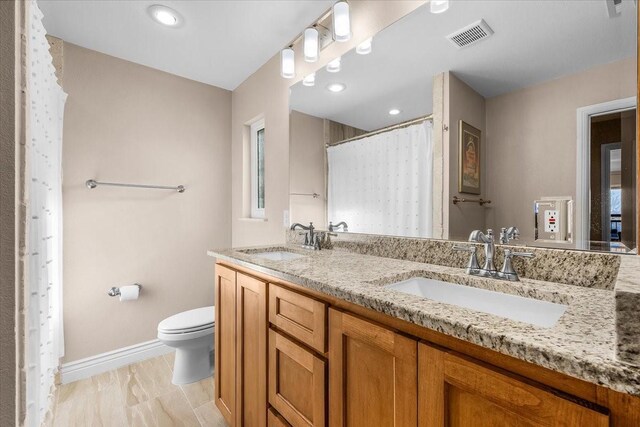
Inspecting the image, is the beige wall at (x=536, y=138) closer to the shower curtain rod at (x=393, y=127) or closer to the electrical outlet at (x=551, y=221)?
the electrical outlet at (x=551, y=221)

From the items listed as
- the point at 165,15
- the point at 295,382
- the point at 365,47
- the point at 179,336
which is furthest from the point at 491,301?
the point at 165,15

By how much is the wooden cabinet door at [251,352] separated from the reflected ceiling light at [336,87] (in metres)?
1.20

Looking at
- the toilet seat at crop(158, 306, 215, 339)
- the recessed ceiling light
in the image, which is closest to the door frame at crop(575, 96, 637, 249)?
the toilet seat at crop(158, 306, 215, 339)

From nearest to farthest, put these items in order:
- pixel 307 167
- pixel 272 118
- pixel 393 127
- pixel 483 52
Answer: pixel 483 52, pixel 393 127, pixel 307 167, pixel 272 118

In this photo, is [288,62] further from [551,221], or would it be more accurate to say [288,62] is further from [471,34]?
[551,221]

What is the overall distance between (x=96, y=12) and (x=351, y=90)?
5.27ft

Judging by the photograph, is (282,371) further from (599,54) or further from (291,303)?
(599,54)

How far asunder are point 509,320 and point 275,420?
1.00 m

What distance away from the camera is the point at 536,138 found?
1.04m

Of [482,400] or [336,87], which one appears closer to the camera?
[482,400]

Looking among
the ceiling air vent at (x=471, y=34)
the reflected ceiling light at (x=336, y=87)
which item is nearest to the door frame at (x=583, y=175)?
the ceiling air vent at (x=471, y=34)

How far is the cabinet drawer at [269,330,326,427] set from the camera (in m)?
0.95

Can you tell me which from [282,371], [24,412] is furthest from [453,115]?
[24,412]

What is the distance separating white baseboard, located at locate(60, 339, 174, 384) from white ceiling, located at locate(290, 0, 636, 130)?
2.30m
